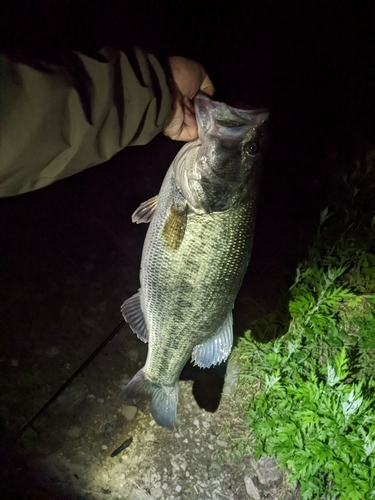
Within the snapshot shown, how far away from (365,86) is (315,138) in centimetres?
89

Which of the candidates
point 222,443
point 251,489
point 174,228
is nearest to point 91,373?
point 222,443

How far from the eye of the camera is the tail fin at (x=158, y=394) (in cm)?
245

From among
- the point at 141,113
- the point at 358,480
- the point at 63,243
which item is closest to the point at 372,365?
the point at 358,480

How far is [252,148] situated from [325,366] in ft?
7.65

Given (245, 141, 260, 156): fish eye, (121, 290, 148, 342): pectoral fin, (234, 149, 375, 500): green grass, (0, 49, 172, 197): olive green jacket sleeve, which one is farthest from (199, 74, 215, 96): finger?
(234, 149, 375, 500): green grass

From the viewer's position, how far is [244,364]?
3477 mm

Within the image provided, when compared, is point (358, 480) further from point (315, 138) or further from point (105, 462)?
point (315, 138)

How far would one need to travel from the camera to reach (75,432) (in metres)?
3.23

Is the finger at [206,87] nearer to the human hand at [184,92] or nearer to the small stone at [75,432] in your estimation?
the human hand at [184,92]

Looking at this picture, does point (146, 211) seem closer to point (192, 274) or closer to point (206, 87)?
point (192, 274)

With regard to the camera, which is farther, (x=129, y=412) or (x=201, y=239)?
(x=129, y=412)

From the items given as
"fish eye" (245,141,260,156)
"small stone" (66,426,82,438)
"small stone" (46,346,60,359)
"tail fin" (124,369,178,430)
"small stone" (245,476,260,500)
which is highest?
"fish eye" (245,141,260,156)

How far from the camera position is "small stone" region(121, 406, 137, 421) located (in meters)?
3.33

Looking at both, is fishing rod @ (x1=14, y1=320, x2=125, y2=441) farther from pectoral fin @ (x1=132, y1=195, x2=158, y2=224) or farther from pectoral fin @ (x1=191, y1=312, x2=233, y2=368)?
pectoral fin @ (x1=132, y1=195, x2=158, y2=224)
